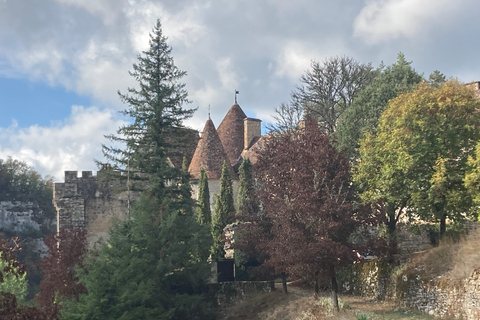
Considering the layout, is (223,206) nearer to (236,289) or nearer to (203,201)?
(203,201)

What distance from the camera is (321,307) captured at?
19000 millimetres

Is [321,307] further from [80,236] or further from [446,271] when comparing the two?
[80,236]

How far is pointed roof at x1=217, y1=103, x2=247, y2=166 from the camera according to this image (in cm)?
4116

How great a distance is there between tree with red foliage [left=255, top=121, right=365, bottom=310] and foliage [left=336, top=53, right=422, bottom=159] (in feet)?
24.6

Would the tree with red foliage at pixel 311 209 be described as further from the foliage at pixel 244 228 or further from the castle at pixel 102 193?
the castle at pixel 102 193

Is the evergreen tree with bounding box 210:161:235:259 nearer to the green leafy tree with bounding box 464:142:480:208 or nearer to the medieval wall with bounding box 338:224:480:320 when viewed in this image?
the medieval wall with bounding box 338:224:480:320

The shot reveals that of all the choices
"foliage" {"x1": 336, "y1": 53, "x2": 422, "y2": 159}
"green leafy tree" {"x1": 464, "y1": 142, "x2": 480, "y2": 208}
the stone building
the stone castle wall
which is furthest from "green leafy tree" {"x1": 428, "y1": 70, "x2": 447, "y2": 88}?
the stone castle wall

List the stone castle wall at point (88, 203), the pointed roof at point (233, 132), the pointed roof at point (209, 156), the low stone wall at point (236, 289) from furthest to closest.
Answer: the pointed roof at point (233, 132) → the stone castle wall at point (88, 203) → the pointed roof at point (209, 156) → the low stone wall at point (236, 289)

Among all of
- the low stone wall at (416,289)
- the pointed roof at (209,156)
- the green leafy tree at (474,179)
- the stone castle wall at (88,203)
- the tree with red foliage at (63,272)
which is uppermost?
the pointed roof at (209,156)

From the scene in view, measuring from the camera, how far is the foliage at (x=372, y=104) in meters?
26.4

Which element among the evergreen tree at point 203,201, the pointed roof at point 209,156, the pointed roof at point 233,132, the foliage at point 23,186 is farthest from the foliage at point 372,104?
the foliage at point 23,186

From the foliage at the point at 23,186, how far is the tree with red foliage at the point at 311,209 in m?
57.9

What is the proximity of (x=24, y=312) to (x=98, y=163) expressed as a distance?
1710 cm

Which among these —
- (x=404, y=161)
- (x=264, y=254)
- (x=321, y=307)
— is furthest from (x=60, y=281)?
(x=404, y=161)
